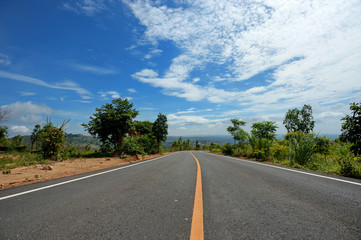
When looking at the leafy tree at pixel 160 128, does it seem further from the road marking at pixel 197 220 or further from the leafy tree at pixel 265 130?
the road marking at pixel 197 220

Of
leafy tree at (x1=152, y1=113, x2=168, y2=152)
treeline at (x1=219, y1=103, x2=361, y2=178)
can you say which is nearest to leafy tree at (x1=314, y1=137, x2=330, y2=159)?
treeline at (x1=219, y1=103, x2=361, y2=178)

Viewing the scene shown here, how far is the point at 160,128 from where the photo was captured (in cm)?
3119

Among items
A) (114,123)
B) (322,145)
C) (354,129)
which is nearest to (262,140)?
(322,145)

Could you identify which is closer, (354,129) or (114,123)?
(354,129)

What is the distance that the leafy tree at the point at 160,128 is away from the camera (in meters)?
31.1

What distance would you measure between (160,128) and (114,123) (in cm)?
1828

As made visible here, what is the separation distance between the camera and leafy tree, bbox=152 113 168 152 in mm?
31109

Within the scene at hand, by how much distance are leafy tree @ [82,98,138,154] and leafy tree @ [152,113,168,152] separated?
17.1 meters

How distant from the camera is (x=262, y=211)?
2207 millimetres

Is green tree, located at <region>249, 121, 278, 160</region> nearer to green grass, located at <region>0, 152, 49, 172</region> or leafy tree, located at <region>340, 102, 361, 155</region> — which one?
leafy tree, located at <region>340, 102, 361, 155</region>

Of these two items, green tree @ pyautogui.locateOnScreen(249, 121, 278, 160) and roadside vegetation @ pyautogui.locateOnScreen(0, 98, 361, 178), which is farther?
green tree @ pyautogui.locateOnScreen(249, 121, 278, 160)

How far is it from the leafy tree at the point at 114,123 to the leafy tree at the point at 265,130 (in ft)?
45.3

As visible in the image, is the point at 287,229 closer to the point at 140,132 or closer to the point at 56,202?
the point at 56,202

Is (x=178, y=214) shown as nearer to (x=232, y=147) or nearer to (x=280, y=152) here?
(x=280, y=152)
